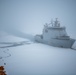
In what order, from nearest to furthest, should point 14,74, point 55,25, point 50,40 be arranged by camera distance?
point 14,74
point 50,40
point 55,25

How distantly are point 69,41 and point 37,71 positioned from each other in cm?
619

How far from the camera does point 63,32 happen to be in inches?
491

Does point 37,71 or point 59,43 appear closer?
point 37,71

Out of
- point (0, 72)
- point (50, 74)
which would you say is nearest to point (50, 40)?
point (50, 74)

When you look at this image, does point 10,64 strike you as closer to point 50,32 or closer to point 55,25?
point 50,32

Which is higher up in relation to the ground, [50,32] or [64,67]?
[50,32]

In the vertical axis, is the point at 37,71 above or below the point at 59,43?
below

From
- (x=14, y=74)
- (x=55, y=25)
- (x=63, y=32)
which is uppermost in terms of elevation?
(x=55, y=25)

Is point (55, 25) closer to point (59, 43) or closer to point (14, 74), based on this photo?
point (59, 43)

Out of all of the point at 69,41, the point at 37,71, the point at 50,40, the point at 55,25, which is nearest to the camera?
the point at 37,71

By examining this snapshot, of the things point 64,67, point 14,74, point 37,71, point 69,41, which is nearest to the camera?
point 14,74

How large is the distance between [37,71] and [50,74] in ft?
1.90

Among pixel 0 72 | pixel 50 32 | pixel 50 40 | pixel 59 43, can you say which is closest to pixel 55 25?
pixel 50 32

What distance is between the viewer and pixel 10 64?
5742 millimetres
